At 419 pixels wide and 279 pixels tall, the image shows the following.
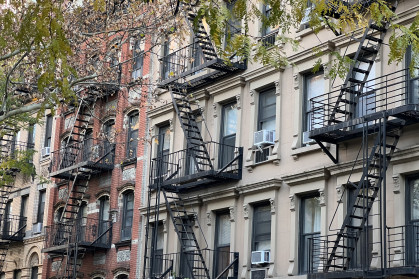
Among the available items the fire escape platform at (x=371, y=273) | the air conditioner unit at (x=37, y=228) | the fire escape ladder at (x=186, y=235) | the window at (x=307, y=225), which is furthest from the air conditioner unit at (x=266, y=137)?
the air conditioner unit at (x=37, y=228)

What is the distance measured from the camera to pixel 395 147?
20516 millimetres

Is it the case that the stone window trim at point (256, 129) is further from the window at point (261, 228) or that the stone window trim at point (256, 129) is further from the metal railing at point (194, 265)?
the metal railing at point (194, 265)

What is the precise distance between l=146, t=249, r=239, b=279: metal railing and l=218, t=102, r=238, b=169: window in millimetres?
2846

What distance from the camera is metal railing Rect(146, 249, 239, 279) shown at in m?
25.6

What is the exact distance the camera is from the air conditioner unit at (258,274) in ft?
80.3

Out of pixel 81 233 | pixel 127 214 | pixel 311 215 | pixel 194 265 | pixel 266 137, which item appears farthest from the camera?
pixel 81 233

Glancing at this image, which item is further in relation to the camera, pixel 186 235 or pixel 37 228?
pixel 37 228

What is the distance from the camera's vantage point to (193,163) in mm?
28391

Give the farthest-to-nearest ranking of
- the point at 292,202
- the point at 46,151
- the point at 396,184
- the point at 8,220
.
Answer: the point at 8,220 < the point at 46,151 < the point at 292,202 < the point at 396,184

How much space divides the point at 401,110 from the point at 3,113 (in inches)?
392

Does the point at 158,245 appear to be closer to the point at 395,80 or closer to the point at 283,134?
the point at 283,134

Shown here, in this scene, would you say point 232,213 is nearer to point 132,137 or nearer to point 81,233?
point 132,137

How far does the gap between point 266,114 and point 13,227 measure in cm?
1793

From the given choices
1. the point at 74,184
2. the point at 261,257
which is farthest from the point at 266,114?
the point at 74,184
